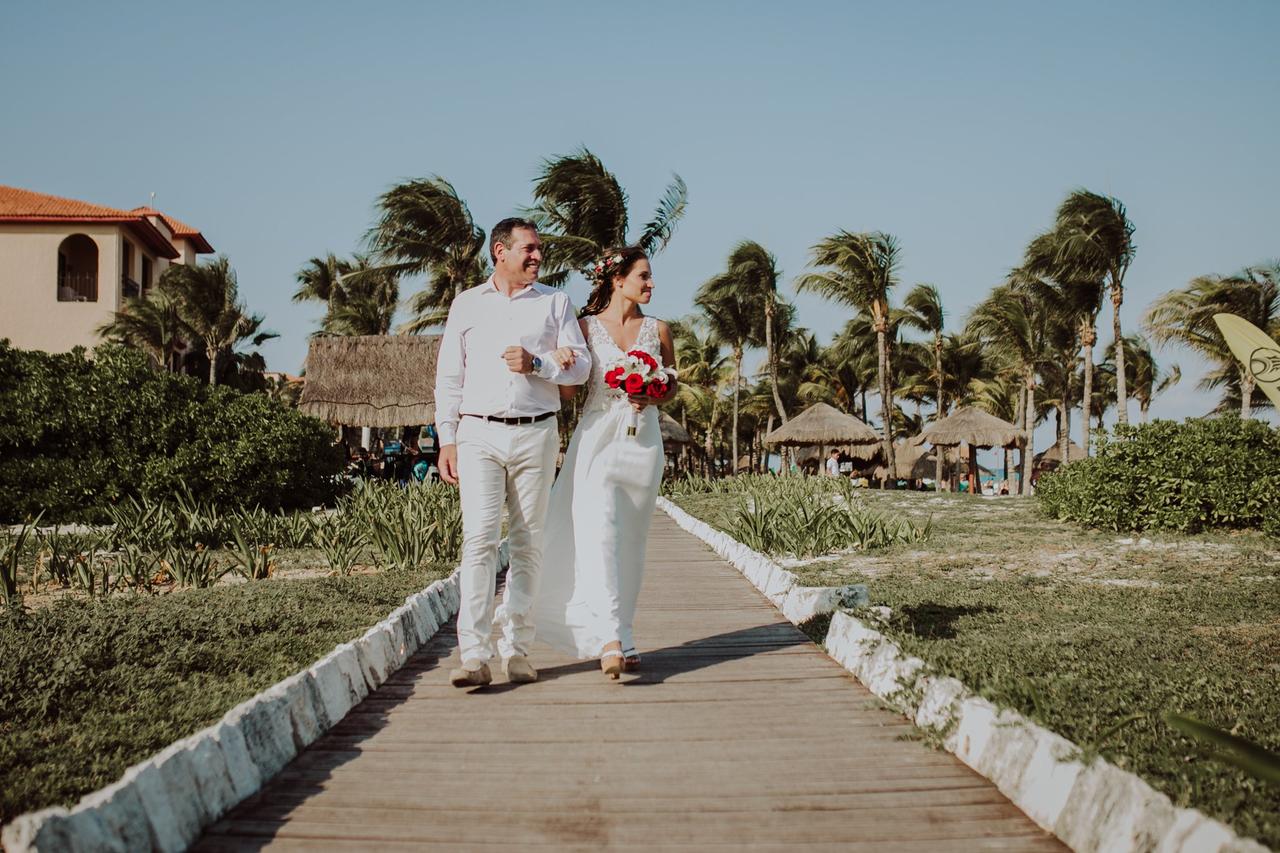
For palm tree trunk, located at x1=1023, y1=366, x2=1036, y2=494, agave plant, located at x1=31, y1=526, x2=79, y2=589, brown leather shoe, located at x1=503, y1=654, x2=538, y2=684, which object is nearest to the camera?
brown leather shoe, located at x1=503, y1=654, x2=538, y2=684

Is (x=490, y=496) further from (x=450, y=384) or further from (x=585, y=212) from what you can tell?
(x=585, y=212)

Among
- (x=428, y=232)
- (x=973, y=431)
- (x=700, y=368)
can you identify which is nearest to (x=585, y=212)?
(x=428, y=232)

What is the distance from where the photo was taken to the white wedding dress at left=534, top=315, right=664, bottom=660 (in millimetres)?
4867

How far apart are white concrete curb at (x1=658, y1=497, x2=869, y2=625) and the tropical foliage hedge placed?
261 inches

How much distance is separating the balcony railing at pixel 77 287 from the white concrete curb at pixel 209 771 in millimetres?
39401

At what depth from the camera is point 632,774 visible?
3336 mm

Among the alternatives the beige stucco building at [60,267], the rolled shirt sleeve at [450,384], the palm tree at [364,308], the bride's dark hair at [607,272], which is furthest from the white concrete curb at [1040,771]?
the palm tree at [364,308]

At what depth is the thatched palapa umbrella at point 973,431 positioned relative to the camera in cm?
3594

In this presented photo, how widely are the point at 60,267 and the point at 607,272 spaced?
40092mm

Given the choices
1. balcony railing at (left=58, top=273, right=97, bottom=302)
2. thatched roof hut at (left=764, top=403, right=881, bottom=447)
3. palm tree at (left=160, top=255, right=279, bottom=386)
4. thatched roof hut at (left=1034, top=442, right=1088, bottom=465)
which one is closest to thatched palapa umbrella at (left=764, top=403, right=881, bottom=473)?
thatched roof hut at (left=764, top=403, right=881, bottom=447)

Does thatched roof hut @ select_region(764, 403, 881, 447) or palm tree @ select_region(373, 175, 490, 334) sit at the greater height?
palm tree @ select_region(373, 175, 490, 334)

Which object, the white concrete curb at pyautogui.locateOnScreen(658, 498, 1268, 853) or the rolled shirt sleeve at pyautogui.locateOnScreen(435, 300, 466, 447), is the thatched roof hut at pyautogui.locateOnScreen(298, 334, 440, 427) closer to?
the rolled shirt sleeve at pyautogui.locateOnScreen(435, 300, 466, 447)

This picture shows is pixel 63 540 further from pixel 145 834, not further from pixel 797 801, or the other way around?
pixel 797 801

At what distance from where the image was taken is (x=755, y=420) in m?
62.5
